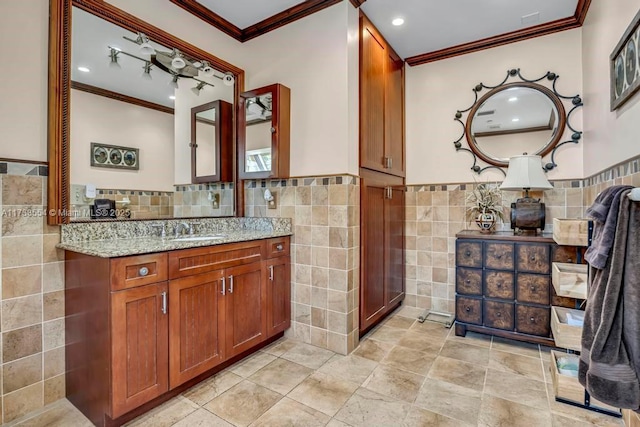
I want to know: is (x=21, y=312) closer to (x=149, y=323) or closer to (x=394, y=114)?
(x=149, y=323)

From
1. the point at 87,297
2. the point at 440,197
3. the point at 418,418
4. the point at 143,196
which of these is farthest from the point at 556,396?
the point at 143,196

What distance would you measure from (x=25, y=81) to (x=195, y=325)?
5.08 ft

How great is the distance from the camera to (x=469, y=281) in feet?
8.38

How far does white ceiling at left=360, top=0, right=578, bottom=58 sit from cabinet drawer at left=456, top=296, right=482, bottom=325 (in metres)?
2.27

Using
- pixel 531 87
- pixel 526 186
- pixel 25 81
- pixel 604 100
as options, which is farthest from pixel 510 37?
pixel 25 81

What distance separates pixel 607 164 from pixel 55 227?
10.5 feet

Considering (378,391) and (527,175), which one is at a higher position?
(527,175)

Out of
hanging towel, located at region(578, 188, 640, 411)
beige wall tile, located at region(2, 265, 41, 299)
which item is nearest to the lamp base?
hanging towel, located at region(578, 188, 640, 411)

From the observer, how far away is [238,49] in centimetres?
276

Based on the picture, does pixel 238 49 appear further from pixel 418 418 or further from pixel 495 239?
pixel 418 418

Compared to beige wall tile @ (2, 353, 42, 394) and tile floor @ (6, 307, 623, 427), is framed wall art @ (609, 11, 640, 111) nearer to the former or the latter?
tile floor @ (6, 307, 623, 427)

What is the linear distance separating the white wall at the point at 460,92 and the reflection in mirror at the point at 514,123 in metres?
0.12

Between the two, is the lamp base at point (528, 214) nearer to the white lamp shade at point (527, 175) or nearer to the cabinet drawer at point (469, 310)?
the white lamp shade at point (527, 175)

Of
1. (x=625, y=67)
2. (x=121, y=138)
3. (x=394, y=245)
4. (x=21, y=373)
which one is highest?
(x=625, y=67)
